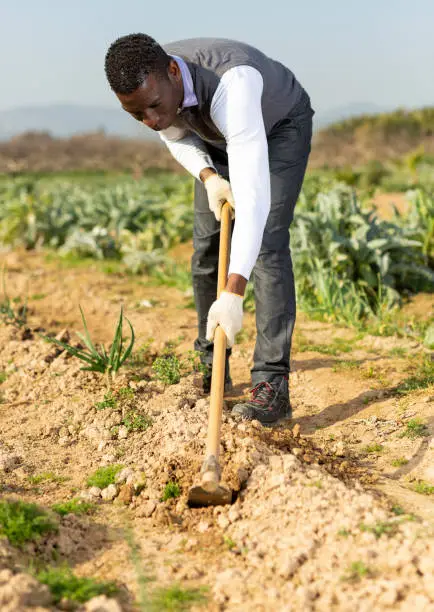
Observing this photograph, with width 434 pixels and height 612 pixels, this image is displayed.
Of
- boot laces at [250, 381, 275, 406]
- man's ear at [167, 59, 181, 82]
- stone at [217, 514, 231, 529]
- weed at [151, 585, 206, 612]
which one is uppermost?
man's ear at [167, 59, 181, 82]

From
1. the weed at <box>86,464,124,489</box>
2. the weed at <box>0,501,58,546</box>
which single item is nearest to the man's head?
the weed at <box>86,464,124,489</box>

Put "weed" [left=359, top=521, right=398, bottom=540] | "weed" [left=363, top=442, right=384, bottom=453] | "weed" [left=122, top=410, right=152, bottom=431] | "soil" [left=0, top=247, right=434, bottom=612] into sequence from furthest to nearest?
1. "weed" [left=122, top=410, right=152, bottom=431]
2. "weed" [left=363, top=442, right=384, bottom=453]
3. "weed" [left=359, top=521, right=398, bottom=540]
4. "soil" [left=0, top=247, right=434, bottom=612]

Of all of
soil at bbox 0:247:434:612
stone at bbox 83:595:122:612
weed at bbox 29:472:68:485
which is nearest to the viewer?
stone at bbox 83:595:122:612

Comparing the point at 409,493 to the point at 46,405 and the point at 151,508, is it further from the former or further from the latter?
the point at 46,405

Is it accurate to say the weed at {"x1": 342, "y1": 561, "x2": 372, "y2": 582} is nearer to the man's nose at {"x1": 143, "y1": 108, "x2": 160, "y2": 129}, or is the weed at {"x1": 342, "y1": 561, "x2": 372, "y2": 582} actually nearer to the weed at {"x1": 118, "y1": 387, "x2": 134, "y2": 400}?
the weed at {"x1": 118, "y1": 387, "x2": 134, "y2": 400}

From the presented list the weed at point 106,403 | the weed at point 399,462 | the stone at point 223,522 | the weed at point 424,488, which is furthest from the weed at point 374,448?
the weed at point 106,403

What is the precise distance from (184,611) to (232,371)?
200cm

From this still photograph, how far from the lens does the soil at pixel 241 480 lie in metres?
1.80

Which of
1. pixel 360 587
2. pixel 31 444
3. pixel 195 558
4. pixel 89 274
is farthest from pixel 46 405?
pixel 89 274

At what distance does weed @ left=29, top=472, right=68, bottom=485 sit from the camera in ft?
8.20

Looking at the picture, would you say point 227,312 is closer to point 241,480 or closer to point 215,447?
point 215,447

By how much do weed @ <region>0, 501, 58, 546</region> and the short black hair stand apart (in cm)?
Answer: 143

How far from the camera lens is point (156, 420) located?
9.25 ft

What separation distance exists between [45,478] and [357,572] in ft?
4.09
